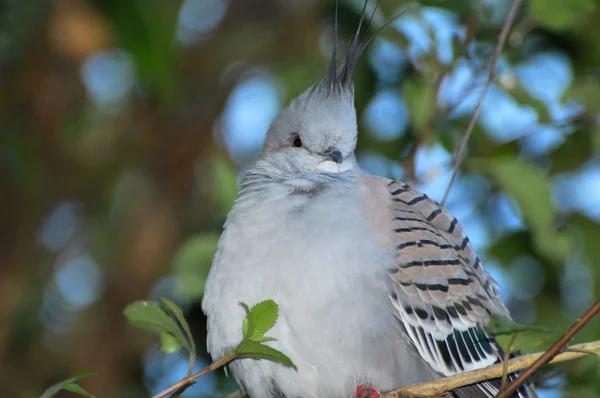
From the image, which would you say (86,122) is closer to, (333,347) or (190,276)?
(190,276)

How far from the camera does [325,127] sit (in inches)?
160

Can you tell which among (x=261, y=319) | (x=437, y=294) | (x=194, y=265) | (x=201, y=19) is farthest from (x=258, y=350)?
(x=201, y=19)

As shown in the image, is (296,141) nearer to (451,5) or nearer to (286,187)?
(286,187)

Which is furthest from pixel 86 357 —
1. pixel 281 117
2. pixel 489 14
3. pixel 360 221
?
pixel 489 14

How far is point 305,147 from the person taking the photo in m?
4.07

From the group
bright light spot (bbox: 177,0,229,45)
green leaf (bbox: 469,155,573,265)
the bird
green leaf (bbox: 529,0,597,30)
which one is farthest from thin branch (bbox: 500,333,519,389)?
bright light spot (bbox: 177,0,229,45)

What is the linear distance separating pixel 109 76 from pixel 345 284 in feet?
12.7

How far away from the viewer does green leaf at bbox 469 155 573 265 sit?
3973 millimetres

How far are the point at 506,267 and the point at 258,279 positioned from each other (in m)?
1.93

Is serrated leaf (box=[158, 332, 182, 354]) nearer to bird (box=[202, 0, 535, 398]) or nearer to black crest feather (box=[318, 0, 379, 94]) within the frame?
bird (box=[202, 0, 535, 398])

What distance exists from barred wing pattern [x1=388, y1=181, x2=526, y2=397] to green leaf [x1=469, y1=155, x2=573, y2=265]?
33 centimetres

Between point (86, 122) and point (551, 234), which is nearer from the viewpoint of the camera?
point (551, 234)

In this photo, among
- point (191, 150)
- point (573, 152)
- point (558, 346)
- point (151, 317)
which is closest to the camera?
point (558, 346)

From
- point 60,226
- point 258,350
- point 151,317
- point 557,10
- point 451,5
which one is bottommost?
point 258,350
